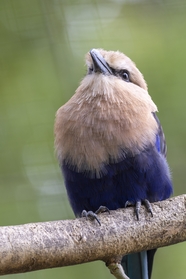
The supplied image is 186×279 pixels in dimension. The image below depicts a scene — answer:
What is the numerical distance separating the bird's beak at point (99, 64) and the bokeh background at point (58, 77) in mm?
545

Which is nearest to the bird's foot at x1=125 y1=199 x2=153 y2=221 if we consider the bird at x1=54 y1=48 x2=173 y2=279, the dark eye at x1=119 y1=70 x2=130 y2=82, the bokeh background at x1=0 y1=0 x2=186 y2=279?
the bird at x1=54 y1=48 x2=173 y2=279

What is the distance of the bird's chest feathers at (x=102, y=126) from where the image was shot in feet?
9.00

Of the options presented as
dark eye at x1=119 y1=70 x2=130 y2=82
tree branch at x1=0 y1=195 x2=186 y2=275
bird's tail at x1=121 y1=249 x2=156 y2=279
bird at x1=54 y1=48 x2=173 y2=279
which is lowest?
bird's tail at x1=121 y1=249 x2=156 y2=279

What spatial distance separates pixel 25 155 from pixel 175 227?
1.76m

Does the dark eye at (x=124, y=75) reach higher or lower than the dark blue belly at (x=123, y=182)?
higher

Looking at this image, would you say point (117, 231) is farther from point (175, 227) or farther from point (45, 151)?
point (45, 151)

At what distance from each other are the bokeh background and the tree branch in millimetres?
1298

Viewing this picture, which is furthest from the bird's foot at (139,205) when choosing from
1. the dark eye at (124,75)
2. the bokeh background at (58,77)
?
the bokeh background at (58,77)

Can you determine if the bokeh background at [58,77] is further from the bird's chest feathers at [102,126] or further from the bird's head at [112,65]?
the bird's chest feathers at [102,126]

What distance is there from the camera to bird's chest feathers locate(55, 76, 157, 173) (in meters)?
2.74

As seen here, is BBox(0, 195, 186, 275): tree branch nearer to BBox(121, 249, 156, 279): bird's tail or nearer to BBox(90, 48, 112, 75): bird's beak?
BBox(121, 249, 156, 279): bird's tail

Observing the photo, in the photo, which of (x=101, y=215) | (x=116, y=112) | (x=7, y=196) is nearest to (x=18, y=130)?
(x=7, y=196)

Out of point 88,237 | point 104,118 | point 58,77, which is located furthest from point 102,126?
point 58,77

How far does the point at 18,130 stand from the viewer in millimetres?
3965
